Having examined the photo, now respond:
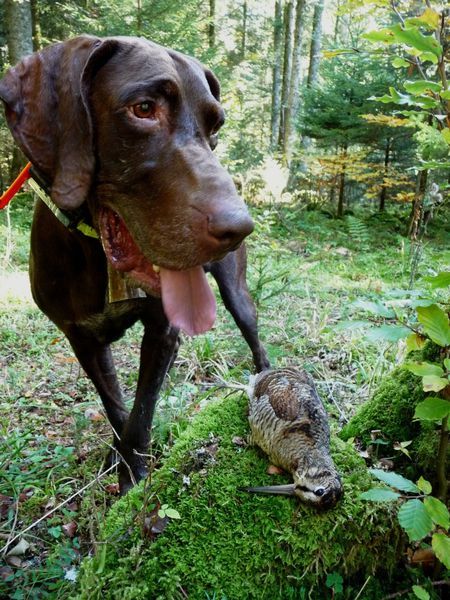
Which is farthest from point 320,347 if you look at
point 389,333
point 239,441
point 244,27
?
point 244,27

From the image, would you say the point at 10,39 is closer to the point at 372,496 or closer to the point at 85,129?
→ the point at 85,129

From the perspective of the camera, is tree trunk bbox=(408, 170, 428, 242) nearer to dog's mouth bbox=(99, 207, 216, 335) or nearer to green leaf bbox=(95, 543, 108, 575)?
dog's mouth bbox=(99, 207, 216, 335)

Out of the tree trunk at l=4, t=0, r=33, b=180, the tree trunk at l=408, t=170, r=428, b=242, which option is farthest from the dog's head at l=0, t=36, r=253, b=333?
the tree trunk at l=4, t=0, r=33, b=180

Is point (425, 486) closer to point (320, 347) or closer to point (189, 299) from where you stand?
point (189, 299)

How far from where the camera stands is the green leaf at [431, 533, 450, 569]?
49.3 inches

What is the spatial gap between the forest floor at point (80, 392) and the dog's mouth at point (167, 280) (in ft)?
1.66

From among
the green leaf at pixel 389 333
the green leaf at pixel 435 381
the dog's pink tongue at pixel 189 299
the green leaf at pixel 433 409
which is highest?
the green leaf at pixel 389 333

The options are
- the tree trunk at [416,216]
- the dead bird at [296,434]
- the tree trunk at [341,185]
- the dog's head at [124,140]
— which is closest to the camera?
the dead bird at [296,434]

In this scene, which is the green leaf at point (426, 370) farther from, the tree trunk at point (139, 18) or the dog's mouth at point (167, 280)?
the tree trunk at point (139, 18)

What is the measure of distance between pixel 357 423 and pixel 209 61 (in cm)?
1077

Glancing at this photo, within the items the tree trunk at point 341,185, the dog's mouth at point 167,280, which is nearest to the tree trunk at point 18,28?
the tree trunk at point 341,185

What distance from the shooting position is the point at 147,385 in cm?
246

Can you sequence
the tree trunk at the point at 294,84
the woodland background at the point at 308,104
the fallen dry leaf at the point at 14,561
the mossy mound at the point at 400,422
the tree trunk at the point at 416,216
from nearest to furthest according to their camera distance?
1. the mossy mound at the point at 400,422
2. the fallen dry leaf at the point at 14,561
3. the tree trunk at the point at 416,216
4. the woodland background at the point at 308,104
5. the tree trunk at the point at 294,84

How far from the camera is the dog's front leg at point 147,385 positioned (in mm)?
2426
